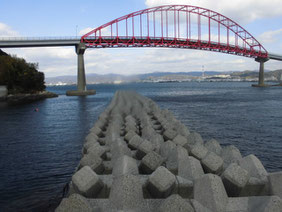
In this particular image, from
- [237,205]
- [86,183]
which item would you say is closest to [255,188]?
[237,205]

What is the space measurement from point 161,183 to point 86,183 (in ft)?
3.90

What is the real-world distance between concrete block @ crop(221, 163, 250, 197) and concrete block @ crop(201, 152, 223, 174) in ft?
2.48

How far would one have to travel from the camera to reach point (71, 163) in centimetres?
962

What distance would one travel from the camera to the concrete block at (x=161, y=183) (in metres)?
3.96

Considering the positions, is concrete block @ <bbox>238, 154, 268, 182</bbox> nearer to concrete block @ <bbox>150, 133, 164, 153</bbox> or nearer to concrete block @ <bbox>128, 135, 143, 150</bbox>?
concrete block @ <bbox>150, 133, 164, 153</bbox>

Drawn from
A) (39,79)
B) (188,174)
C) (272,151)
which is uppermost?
(39,79)

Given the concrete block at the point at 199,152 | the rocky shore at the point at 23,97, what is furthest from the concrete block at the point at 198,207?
the rocky shore at the point at 23,97

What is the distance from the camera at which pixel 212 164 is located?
506 centimetres

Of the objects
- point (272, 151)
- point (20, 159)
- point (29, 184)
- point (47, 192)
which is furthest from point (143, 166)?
point (272, 151)

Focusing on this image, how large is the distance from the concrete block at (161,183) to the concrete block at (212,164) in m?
1.31

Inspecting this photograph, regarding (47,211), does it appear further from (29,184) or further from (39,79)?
(39,79)

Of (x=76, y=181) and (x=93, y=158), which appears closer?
(x=76, y=181)

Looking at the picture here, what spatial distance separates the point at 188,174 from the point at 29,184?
194 inches

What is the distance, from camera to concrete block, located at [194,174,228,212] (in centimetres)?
370
